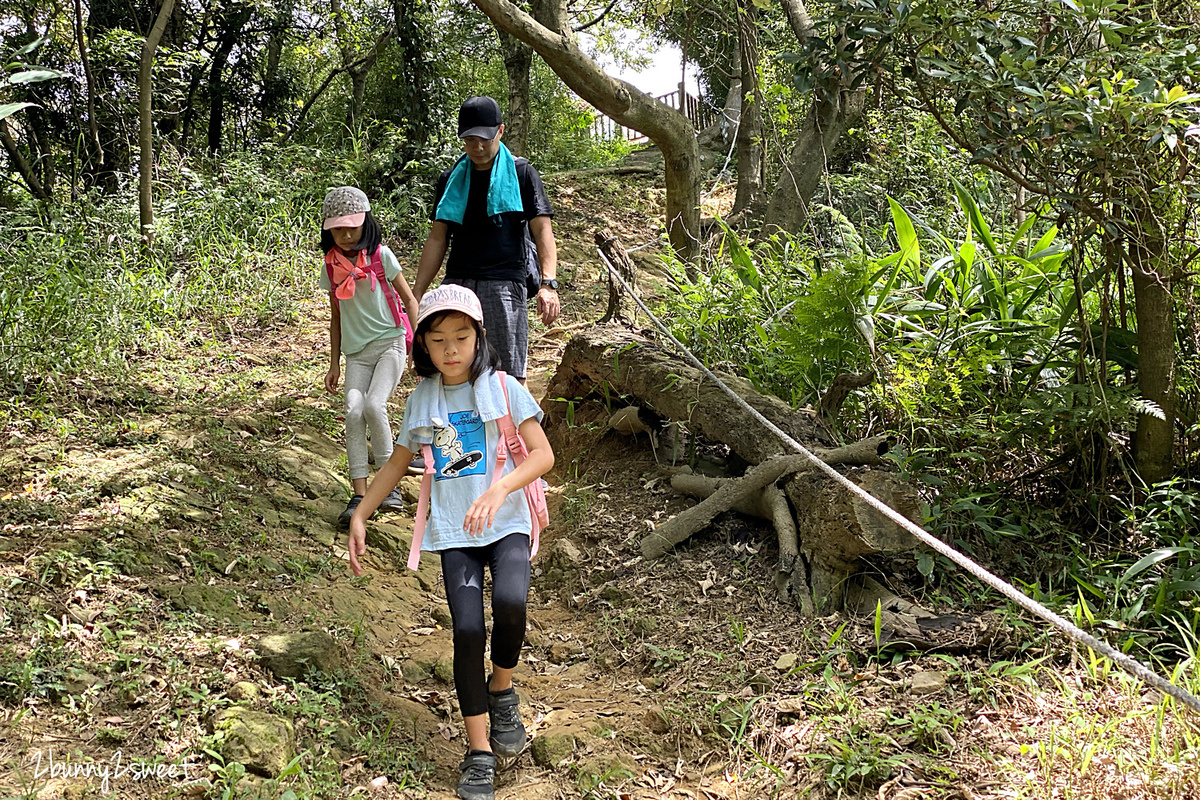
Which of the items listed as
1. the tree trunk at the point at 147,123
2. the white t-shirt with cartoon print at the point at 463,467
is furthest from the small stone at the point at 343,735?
the tree trunk at the point at 147,123

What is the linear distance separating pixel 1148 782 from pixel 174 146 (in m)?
11.0

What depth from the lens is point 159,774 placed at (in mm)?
2395

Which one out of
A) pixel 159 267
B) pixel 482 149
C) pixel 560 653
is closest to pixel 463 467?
pixel 560 653

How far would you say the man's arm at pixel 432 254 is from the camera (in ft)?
13.7

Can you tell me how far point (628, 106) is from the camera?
7.17 meters

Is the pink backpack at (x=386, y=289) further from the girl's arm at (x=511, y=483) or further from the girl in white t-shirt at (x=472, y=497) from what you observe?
the girl's arm at (x=511, y=483)

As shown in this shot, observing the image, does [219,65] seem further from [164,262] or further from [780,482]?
[780,482]

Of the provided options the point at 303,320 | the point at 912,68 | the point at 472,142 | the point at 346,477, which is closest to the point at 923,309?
the point at 912,68

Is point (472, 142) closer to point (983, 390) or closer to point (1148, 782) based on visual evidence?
point (983, 390)

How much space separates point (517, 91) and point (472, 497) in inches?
431

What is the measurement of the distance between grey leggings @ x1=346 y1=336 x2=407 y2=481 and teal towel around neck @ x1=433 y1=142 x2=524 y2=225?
740 mm

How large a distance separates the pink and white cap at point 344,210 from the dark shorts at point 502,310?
0.52 m

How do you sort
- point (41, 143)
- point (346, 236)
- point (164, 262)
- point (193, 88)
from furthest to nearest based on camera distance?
point (193, 88), point (41, 143), point (164, 262), point (346, 236)

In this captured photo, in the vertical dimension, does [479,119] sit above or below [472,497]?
above
